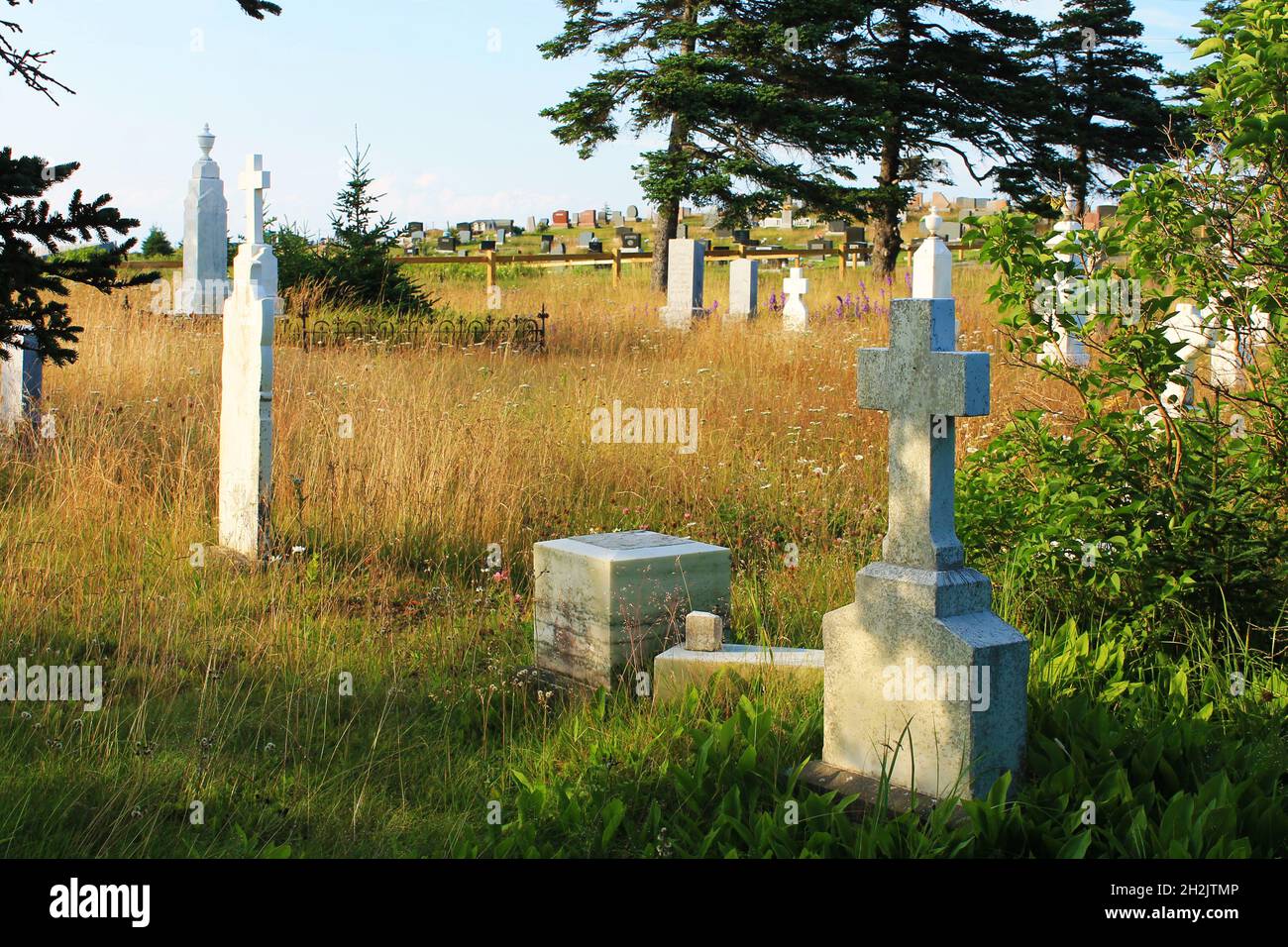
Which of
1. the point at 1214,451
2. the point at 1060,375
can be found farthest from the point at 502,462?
the point at 1214,451

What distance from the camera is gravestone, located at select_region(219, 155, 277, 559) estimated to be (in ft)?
22.3

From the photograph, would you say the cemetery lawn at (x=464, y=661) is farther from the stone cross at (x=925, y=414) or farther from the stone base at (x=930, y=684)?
the stone cross at (x=925, y=414)

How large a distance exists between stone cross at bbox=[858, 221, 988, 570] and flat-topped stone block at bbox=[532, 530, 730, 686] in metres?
1.40

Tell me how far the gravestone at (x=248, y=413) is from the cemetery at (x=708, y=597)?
0.02m

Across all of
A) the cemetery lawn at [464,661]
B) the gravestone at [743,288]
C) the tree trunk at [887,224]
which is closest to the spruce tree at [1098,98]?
the tree trunk at [887,224]

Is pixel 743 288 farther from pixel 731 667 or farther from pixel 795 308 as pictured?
pixel 731 667

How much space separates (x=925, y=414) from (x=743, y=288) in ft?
48.1

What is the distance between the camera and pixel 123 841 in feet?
12.4

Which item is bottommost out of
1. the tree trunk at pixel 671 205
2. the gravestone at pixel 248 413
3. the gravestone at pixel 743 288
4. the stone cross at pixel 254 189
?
the gravestone at pixel 248 413

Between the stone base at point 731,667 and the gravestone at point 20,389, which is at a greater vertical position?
the gravestone at point 20,389

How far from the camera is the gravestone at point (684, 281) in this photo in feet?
60.2

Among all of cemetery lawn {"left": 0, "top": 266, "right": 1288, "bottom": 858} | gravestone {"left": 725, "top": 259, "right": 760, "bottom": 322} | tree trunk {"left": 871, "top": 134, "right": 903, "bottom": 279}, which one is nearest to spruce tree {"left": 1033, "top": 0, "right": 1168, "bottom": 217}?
tree trunk {"left": 871, "top": 134, "right": 903, "bottom": 279}
